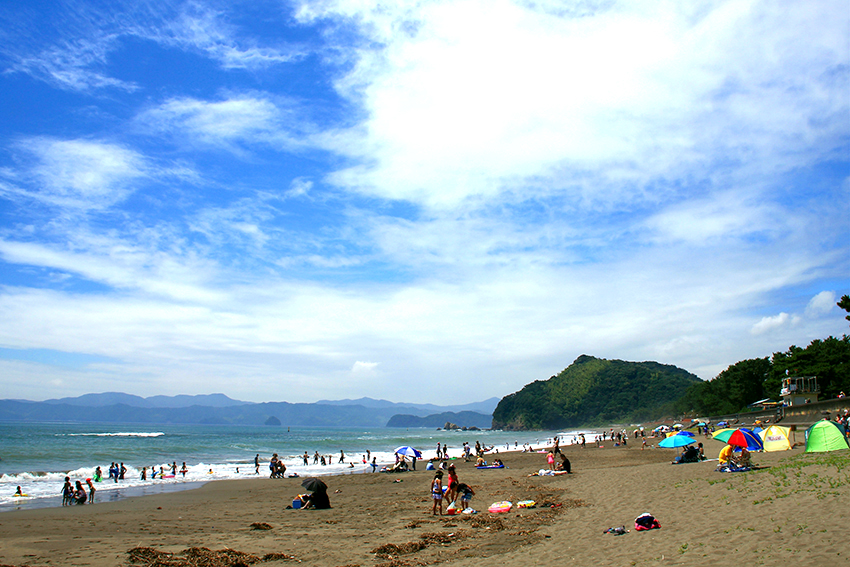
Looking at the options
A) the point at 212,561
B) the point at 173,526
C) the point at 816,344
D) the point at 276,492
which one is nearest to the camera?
the point at 212,561

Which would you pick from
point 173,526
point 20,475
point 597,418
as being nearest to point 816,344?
point 173,526

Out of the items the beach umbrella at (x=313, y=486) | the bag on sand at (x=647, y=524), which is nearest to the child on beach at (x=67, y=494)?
the beach umbrella at (x=313, y=486)

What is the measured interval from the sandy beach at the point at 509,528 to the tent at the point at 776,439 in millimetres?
3323

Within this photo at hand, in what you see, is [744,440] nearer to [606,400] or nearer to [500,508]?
[500,508]

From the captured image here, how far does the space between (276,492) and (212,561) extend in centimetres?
1605

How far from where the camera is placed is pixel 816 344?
70312 millimetres

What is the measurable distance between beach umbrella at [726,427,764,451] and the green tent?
6.28 feet

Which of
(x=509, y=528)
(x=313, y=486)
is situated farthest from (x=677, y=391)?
(x=509, y=528)

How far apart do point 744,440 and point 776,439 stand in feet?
23.9

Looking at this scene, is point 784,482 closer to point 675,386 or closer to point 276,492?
point 276,492

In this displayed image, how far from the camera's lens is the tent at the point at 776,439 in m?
23.4

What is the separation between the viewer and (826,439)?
18.9 metres

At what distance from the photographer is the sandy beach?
30.9 feet

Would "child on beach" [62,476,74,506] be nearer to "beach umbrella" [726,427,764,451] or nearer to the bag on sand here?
the bag on sand
